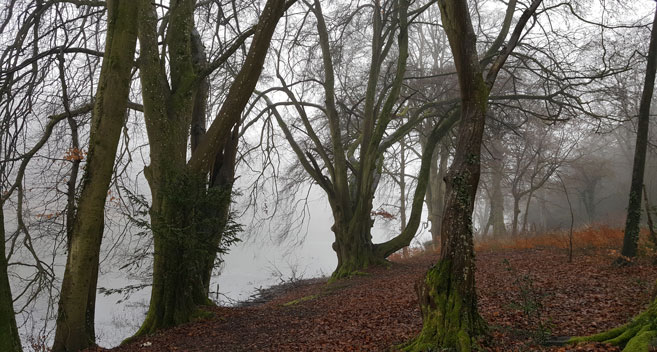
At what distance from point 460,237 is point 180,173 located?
14.7 feet

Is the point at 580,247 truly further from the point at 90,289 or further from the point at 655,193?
the point at 655,193

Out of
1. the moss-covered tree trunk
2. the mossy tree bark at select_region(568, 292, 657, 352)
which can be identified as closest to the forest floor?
the mossy tree bark at select_region(568, 292, 657, 352)

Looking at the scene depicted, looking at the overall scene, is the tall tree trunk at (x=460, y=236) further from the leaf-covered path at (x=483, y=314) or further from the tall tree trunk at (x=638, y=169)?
the tall tree trunk at (x=638, y=169)

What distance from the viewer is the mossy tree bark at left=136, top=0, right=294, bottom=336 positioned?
657 cm

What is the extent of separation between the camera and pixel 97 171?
229 inches

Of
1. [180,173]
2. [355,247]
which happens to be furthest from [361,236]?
[180,173]

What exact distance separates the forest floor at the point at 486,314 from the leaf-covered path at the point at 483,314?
0.01 meters

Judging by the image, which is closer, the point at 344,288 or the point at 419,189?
the point at 344,288

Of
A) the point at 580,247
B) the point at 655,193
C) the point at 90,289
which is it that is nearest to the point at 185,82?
the point at 90,289

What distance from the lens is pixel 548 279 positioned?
22.4 ft

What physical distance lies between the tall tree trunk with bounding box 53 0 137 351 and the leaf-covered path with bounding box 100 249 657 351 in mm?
858

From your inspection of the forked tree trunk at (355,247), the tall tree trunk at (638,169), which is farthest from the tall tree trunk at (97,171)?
the tall tree trunk at (638,169)

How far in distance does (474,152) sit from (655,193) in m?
24.6

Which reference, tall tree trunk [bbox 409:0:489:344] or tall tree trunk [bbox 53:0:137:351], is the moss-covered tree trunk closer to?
tall tree trunk [bbox 53:0:137:351]
